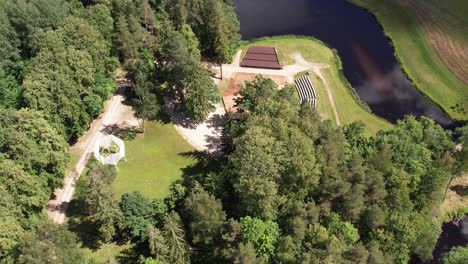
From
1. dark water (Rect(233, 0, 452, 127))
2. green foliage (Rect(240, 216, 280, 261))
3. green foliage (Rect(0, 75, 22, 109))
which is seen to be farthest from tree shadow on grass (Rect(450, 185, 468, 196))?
green foliage (Rect(0, 75, 22, 109))

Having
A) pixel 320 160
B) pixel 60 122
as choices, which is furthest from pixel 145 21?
pixel 320 160

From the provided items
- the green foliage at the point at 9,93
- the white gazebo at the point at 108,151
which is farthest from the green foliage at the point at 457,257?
the green foliage at the point at 9,93

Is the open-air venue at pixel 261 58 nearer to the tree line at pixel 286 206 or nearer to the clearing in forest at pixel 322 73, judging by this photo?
the clearing in forest at pixel 322 73

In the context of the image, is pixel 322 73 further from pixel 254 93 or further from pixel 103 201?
pixel 103 201

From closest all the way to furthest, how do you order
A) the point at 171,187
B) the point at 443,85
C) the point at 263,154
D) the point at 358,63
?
1. the point at 263,154
2. the point at 171,187
3. the point at 443,85
4. the point at 358,63

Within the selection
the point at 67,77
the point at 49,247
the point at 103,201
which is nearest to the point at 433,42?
the point at 67,77

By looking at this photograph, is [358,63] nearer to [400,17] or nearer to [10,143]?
[400,17]
